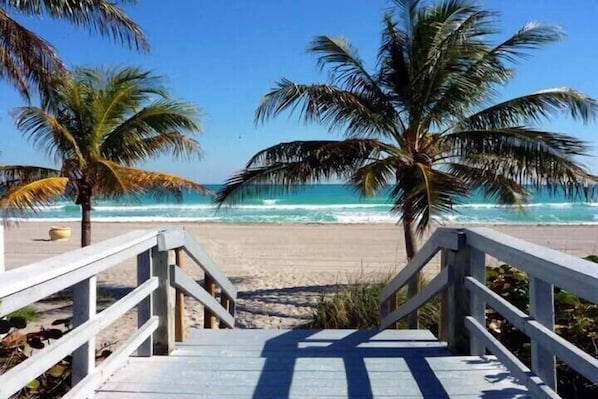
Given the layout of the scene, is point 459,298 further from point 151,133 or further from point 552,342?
point 151,133

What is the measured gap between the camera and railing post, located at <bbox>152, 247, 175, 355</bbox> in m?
3.80

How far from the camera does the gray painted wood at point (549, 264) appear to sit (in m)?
1.92

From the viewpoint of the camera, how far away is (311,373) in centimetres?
348

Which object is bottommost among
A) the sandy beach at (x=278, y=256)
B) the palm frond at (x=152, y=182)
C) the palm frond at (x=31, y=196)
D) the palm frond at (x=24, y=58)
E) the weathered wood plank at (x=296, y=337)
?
the sandy beach at (x=278, y=256)

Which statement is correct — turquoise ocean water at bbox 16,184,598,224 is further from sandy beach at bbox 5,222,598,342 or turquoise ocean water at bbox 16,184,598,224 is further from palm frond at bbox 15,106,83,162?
palm frond at bbox 15,106,83,162

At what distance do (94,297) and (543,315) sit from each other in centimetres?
207

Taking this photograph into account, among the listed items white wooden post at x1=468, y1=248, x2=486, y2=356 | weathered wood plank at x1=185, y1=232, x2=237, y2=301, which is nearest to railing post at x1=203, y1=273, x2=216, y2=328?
weathered wood plank at x1=185, y1=232, x2=237, y2=301

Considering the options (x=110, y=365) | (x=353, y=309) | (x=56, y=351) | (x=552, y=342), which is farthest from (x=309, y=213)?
(x=56, y=351)

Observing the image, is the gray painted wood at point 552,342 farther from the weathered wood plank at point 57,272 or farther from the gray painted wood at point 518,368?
the weathered wood plank at point 57,272

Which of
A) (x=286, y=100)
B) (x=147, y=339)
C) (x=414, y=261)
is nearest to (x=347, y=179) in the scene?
(x=286, y=100)

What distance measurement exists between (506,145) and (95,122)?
8033mm

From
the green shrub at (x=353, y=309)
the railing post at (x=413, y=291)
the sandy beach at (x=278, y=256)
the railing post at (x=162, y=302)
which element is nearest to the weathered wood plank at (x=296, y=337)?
the railing post at (x=413, y=291)

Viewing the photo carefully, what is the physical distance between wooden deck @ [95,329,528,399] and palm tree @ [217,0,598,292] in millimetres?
5047

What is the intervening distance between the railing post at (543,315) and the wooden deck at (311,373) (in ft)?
1.54
